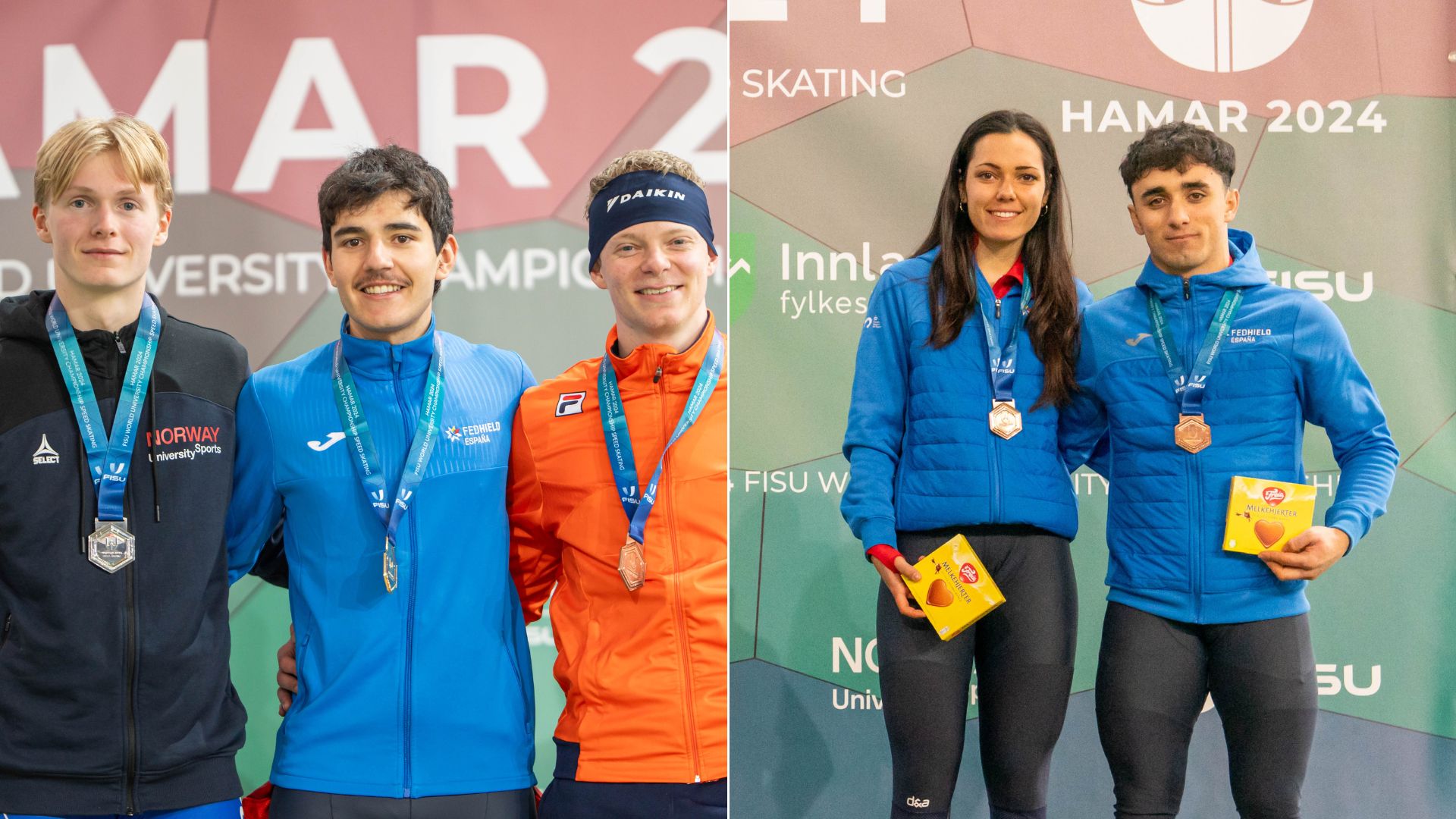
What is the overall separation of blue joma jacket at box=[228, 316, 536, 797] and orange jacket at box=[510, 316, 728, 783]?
0.09 metres

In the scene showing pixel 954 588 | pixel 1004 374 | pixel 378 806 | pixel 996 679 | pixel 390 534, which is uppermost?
pixel 1004 374

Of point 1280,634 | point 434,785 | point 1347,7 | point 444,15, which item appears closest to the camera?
point 434,785

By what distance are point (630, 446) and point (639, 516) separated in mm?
128

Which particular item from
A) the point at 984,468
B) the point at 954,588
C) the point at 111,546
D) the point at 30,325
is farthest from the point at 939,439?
the point at 30,325

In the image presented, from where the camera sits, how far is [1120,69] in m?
2.55

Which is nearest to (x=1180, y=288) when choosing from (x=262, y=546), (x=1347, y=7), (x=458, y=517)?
(x=1347, y=7)

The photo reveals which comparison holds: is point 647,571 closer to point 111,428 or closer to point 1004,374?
point 1004,374

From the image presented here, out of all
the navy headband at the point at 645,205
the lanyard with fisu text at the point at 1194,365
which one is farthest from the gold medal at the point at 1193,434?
the navy headband at the point at 645,205

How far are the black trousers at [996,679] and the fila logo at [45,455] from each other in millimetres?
1321

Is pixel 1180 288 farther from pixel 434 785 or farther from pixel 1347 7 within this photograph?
pixel 434 785

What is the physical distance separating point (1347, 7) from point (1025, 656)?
1.67 metres

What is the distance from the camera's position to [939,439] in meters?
1.89

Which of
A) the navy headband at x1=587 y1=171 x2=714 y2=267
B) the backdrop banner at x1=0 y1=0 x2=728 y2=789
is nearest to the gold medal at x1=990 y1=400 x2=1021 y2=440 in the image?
the navy headband at x1=587 y1=171 x2=714 y2=267

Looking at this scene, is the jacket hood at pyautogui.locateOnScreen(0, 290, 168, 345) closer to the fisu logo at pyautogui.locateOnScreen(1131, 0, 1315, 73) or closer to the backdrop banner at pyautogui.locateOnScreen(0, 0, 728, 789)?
the backdrop banner at pyautogui.locateOnScreen(0, 0, 728, 789)
